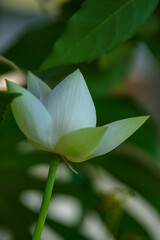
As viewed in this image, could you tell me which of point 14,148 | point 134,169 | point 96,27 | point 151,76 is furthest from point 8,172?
point 151,76

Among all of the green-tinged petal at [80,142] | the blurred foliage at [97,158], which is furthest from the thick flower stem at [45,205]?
the blurred foliage at [97,158]

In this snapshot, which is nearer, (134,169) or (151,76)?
(134,169)

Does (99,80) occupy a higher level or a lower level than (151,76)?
higher

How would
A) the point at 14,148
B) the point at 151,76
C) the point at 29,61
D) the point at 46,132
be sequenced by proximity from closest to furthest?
the point at 46,132
the point at 29,61
the point at 14,148
the point at 151,76

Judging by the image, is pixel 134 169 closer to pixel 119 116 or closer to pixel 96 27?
pixel 119 116

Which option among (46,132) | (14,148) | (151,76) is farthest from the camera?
(151,76)

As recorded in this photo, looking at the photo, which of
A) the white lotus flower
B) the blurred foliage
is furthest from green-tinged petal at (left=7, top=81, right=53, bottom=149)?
the blurred foliage
